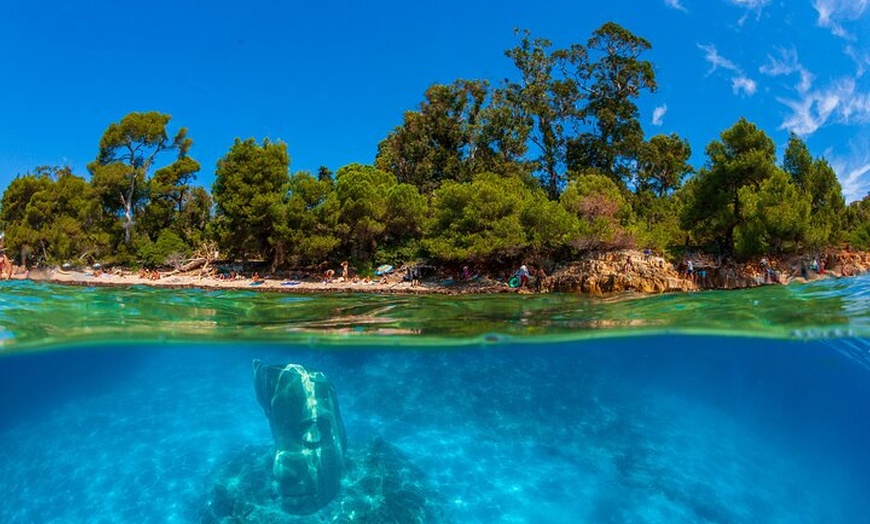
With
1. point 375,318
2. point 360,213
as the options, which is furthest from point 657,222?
point 375,318

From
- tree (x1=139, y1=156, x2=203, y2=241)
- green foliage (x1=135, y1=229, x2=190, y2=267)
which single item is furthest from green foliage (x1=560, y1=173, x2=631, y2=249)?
tree (x1=139, y1=156, x2=203, y2=241)

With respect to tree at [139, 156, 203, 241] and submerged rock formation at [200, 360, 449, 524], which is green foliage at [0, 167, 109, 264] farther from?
submerged rock formation at [200, 360, 449, 524]

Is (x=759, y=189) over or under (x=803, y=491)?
over

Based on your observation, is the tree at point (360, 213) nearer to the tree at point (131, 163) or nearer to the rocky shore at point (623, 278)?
the rocky shore at point (623, 278)

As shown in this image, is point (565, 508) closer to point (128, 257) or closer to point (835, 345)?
point (835, 345)

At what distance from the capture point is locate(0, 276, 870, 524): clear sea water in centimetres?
1157

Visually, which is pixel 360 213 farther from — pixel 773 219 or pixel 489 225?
pixel 773 219

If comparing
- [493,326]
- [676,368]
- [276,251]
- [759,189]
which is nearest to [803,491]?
[676,368]

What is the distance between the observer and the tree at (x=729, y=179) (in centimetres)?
2727

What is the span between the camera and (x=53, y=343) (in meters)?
15.1

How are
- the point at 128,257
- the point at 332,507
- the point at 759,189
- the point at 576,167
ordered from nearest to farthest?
the point at 332,507, the point at 759,189, the point at 128,257, the point at 576,167

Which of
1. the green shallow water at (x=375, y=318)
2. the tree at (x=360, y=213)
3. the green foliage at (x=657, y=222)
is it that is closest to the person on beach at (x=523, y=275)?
the green foliage at (x=657, y=222)

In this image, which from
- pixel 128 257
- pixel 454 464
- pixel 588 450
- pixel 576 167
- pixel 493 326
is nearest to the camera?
pixel 454 464

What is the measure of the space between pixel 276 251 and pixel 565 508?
960 inches
